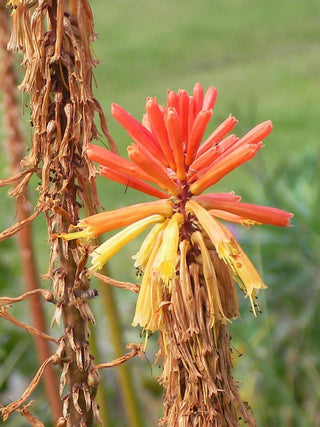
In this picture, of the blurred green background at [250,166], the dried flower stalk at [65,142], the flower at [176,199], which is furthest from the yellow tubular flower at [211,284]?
the blurred green background at [250,166]

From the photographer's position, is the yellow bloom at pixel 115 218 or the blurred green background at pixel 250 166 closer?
the yellow bloom at pixel 115 218

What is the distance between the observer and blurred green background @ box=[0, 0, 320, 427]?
113 inches

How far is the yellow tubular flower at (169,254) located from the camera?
113cm

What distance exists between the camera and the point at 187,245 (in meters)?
1.18

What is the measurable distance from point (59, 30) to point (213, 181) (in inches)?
11.2

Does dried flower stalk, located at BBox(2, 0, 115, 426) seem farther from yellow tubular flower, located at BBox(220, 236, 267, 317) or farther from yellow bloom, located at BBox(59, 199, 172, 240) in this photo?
yellow tubular flower, located at BBox(220, 236, 267, 317)

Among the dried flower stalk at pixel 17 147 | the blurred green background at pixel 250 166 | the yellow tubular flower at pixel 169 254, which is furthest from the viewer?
the blurred green background at pixel 250 166

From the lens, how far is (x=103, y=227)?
Answer: 1.17m

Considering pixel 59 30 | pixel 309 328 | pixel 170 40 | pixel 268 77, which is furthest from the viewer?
pixel 170 40

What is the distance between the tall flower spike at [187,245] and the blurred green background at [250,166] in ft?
0.99

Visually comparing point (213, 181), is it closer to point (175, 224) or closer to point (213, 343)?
point (175, 224)

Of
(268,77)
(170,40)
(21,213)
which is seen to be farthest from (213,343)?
(170,40)

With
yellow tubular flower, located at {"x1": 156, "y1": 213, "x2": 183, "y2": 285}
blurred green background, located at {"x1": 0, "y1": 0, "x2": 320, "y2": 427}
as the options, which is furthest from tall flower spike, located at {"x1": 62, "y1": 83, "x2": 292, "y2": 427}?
blurred green background, located at {"x1": 0, "y1": 0, "x2": 320, "y2": 427}

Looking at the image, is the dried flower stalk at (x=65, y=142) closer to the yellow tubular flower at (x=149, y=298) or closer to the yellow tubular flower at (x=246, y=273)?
the yellow tubular flower at (x=149, y=298)
